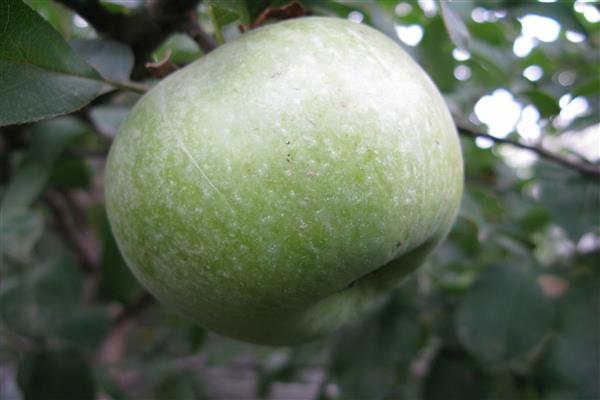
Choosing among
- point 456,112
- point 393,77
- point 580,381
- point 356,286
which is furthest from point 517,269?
point 393,77

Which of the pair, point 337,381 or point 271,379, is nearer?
point 337,381

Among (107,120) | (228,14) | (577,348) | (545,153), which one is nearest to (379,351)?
(577,348)

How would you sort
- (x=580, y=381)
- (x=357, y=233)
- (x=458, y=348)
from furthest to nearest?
(x=458, y=348) → (x=580, y=381) → (x=357, y=233)

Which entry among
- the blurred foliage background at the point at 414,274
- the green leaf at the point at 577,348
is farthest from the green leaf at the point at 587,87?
the green leaf at the point at 577,348

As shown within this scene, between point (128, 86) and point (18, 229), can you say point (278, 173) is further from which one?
point (18, 229)

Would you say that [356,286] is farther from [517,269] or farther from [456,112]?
[517,269]

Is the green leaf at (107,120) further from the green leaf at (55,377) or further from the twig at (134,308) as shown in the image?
the twig at (134,308)
